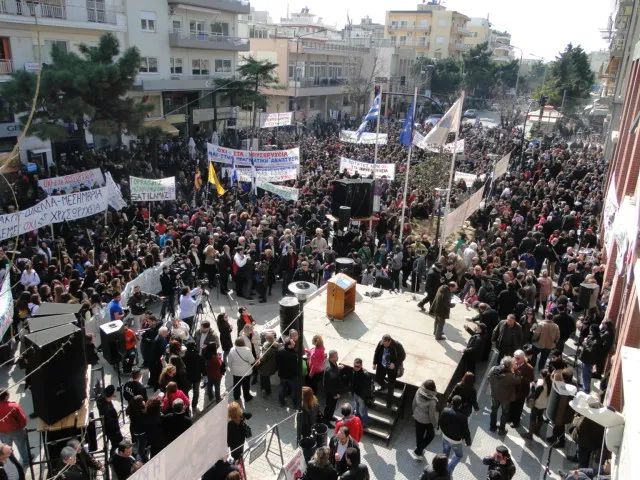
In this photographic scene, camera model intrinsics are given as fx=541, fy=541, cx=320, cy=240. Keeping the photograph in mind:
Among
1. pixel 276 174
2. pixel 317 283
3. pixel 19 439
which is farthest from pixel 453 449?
pixel 276 174

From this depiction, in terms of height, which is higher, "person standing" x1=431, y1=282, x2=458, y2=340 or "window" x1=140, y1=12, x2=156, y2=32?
"window" x1=140, y1=12, x2=156, y2=32

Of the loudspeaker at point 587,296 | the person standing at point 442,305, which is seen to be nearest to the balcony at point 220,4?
the person standing at point 442,305

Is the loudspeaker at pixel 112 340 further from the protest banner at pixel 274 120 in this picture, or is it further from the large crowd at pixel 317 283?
the protest banner at pixel 274 120

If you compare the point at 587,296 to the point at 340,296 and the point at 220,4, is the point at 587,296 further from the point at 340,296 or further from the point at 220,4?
the point at 220,4

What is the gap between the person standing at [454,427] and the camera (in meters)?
7.53

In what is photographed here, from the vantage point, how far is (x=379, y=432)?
8.91 metres

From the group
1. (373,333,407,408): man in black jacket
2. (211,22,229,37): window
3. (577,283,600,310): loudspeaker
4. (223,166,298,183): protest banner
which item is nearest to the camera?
Answer: (373,333,407,408): man in black jacket

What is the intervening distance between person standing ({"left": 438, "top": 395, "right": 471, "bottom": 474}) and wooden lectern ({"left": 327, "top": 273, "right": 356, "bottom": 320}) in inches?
168

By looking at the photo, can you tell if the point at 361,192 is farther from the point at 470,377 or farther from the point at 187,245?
the point at 470,377

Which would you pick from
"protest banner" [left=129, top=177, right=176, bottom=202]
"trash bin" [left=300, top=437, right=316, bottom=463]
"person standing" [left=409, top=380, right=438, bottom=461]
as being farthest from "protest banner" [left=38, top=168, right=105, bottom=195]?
"person standing" [left=409, top=380, right=438, bottom=461]

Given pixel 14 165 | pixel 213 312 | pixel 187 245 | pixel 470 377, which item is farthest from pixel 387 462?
pixel 14 165

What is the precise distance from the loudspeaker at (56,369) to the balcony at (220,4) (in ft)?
108

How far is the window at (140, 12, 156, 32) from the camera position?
33456 millimetres

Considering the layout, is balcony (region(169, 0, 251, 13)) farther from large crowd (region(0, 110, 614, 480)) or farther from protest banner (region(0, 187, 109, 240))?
protest banner (region(0, 187, 109, 240))
